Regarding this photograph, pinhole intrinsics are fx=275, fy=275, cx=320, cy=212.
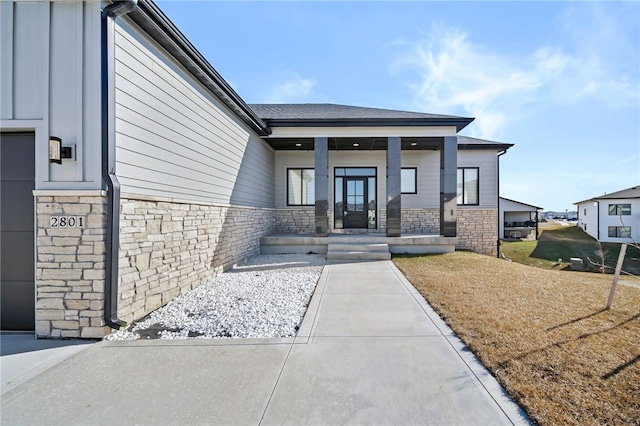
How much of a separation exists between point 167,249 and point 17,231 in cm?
175

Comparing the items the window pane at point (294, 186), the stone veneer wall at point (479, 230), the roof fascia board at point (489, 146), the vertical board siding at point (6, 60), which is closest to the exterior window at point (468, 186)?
the stone veneer wall at point (479, 230)

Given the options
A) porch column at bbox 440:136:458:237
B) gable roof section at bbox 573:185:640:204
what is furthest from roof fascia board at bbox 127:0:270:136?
gable roof section at bbox 573:185:640:204

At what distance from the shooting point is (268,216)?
410 inches

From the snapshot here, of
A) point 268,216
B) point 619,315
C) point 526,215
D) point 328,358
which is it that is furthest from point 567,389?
point 526,215

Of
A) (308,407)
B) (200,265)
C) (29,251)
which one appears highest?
(29,251)

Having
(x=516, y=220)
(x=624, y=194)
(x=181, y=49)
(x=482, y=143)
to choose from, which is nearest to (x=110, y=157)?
(x=181, y=49)

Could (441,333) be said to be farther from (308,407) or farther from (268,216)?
(268,216)

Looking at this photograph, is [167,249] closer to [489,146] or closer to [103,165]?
[103,165]

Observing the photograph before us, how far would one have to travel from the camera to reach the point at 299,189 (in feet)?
37.9

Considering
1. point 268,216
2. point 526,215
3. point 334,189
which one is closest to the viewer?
point 268,216

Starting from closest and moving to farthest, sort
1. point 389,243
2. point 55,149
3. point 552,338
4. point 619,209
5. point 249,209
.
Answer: point 552,338 → point 55,149 → point 249,209 → point 389,243 → point 619,209

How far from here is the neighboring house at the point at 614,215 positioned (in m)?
22.2

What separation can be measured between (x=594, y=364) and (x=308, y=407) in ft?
8.80

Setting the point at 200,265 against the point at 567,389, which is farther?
the point at 200,265
